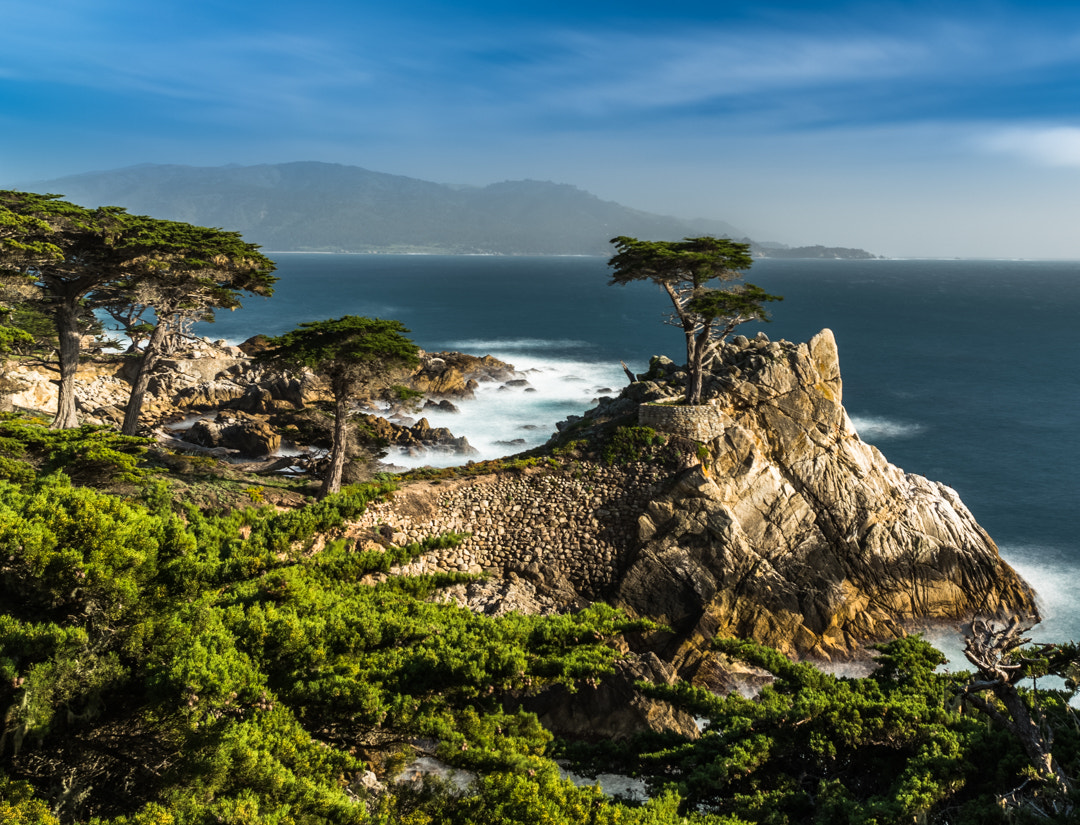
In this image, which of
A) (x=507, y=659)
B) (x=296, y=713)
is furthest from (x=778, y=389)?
Result: (x=296, y=713)

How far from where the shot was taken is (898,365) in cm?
6488

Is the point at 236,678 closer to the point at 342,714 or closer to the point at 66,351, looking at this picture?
the point at 342,714

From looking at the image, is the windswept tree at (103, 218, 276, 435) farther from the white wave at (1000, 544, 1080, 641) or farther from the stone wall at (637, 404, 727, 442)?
the white wave at (1000, 544, 1080, 641)

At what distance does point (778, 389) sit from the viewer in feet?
84.5

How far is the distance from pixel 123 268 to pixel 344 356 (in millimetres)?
8903

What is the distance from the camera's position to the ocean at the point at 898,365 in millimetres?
34312

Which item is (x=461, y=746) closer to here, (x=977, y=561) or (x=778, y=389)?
(x=778, y=389)

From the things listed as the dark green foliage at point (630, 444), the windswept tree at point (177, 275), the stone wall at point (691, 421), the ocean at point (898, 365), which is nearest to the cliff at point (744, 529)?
the stone wall at point (691, 421)

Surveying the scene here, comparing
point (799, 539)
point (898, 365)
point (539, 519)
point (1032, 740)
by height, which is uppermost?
point (898, 365)

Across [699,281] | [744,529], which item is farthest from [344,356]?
[744,529]

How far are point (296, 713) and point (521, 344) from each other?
2620 inches

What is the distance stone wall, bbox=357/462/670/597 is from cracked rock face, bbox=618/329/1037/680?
998 millimetres

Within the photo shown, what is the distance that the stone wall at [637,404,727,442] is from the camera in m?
24.4

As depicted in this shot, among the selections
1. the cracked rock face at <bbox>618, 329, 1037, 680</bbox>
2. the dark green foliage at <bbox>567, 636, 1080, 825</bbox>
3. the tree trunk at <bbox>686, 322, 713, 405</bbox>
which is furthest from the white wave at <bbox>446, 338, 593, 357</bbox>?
the dark green foliage at <bbox>567, 636, 1080, 825</bbox>
